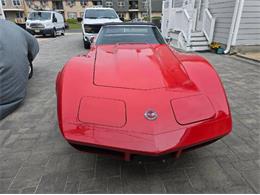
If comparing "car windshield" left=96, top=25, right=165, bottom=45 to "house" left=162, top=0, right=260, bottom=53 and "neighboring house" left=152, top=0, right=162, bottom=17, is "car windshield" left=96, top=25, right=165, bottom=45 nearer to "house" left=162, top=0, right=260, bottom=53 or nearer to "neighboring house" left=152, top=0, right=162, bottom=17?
"house" left=162, top=0, right=260, bottom=53

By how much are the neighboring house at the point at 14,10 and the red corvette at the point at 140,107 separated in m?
50.7

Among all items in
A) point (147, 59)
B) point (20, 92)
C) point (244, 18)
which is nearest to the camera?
point (147, 59)

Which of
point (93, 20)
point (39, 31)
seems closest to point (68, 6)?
point (39, 31)

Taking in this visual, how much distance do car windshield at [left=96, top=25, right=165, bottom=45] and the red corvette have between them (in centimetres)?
112

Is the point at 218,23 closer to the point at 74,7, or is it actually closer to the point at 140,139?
the point at 140,139

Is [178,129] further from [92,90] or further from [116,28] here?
[116,28]

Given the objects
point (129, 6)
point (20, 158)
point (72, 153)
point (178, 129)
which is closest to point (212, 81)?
point (178, 129)

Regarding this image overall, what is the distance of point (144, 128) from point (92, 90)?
57 cm

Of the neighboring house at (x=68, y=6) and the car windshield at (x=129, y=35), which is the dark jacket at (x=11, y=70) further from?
the neighboring house at (x=68, y=6)

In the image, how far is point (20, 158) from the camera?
210cm

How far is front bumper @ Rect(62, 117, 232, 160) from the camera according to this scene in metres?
1.39

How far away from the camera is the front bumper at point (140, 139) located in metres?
1.39

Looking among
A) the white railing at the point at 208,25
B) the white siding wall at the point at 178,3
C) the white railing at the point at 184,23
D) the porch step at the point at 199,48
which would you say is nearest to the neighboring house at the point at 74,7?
the white siding wall at the point at 178,3

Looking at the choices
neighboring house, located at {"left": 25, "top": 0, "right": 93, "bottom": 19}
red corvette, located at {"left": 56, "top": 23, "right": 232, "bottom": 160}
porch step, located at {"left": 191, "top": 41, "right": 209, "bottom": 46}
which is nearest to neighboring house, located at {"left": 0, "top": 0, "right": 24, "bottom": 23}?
neighboring house, located at {"left": 25, "top": 0, "right": 93, "bottom": 19}
